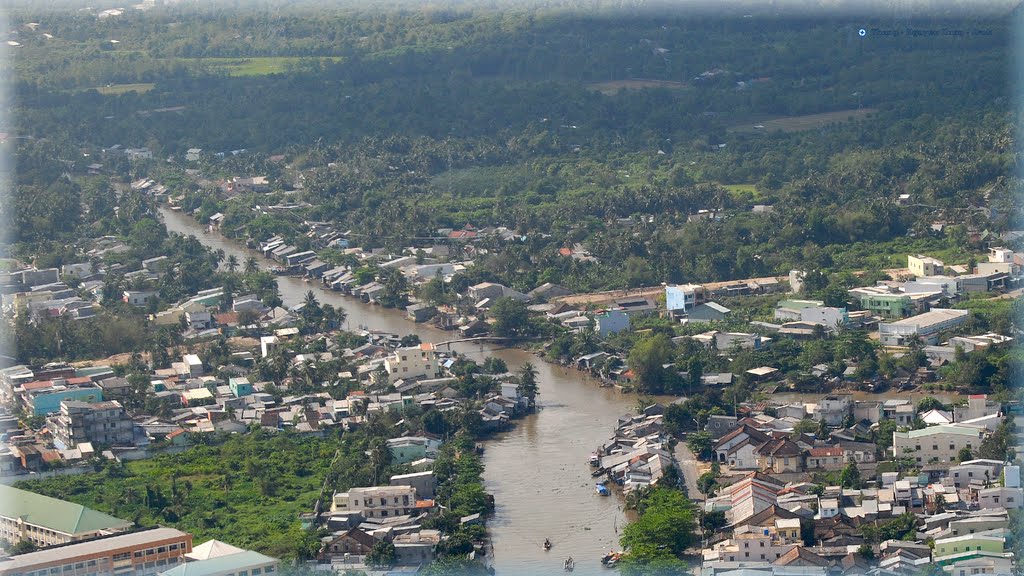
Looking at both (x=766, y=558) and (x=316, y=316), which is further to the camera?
(x=316, y=316)

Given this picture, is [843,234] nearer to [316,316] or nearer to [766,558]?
[316,316]

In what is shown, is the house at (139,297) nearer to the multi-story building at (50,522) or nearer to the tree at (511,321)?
the tree at (511,321)

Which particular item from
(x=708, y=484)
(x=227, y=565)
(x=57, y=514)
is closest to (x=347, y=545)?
(x=227, y=565)

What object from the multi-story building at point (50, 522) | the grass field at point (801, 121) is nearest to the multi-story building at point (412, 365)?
the multi-story building at point (50, 522)

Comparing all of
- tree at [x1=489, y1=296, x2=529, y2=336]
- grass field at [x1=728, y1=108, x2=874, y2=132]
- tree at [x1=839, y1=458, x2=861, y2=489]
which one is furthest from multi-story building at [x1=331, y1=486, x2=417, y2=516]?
grass field at [x1=728, y1=108, x2=874, y2=132]

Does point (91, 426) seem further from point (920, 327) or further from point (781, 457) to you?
point (920, 327)

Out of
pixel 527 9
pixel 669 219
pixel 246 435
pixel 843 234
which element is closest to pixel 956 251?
pixel 843 234
